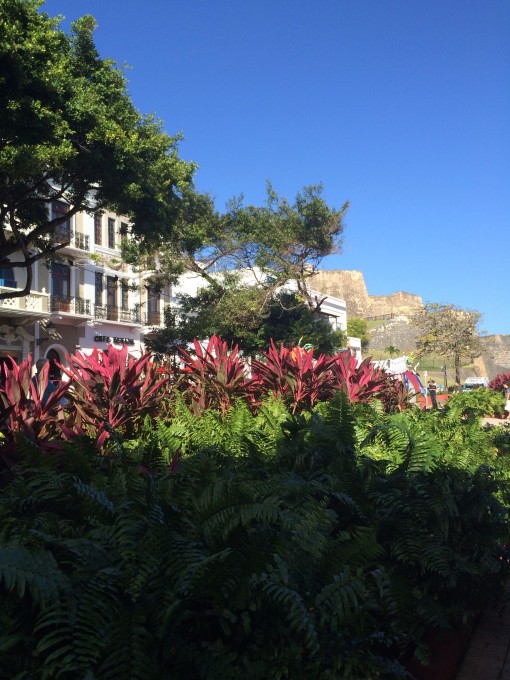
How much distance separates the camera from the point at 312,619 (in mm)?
1872

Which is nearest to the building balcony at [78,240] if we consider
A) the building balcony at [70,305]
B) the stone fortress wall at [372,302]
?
the building balcony at [70,305]

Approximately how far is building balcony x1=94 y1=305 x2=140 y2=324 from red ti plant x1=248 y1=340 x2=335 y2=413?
2480 cm

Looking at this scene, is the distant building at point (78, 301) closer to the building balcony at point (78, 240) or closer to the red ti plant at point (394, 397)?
the building balcony at point (78, 240)

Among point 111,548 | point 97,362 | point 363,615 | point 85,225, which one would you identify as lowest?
point 363,615

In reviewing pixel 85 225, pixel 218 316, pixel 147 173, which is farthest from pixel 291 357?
pixel 85 225

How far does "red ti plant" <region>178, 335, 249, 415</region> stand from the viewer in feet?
22.5

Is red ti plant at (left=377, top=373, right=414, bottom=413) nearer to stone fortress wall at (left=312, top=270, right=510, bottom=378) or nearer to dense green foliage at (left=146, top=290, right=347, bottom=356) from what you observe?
dense green foliage at (left=146, top=290, right=347, bottom=356)

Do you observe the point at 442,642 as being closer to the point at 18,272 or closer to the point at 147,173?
the point at 147,173

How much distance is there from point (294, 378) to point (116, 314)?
87.1 ft

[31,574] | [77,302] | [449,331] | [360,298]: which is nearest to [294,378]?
[31,574]

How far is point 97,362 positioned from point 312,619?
154 inches

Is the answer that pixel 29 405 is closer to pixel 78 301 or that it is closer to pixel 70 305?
pixel 70 305

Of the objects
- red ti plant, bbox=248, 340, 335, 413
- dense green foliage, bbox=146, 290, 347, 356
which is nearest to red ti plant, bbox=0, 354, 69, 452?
red ti plant, bbox=248, 340, 335, 413

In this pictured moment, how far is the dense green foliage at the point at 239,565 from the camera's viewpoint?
1.74 m
